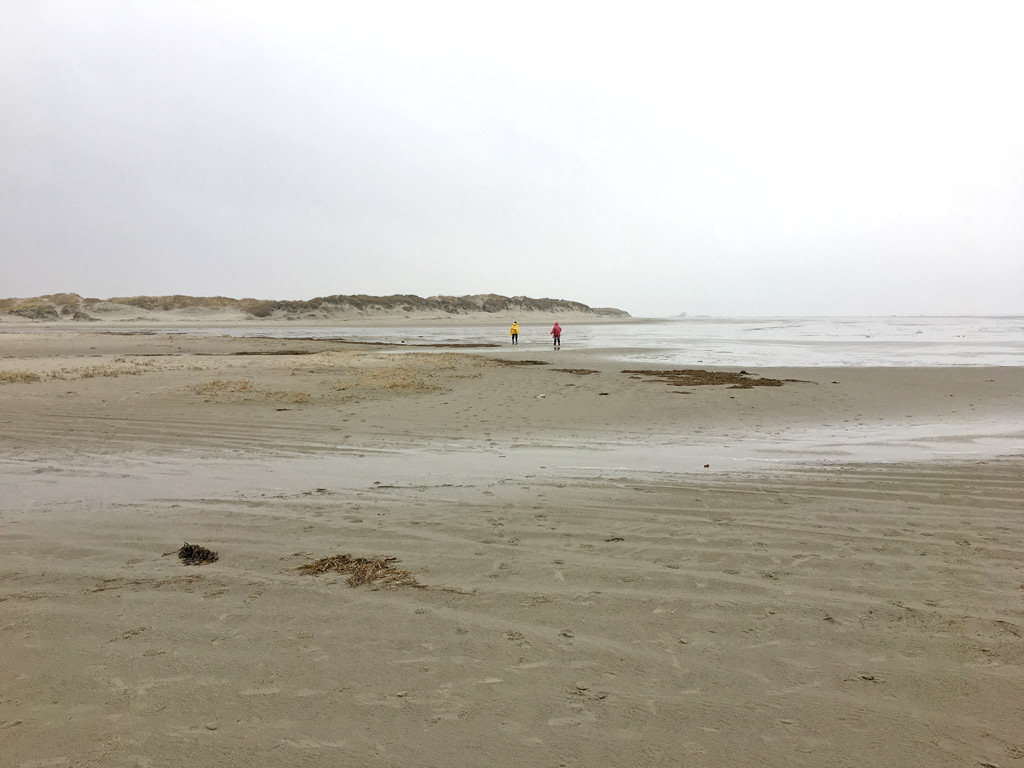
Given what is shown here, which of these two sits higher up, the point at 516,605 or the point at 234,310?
the point at 234,310

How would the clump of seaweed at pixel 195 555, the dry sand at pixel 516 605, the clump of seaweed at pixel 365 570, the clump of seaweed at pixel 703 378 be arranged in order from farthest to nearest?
1. the clump of seaweed at pixel 703 378
2. the clump of seaweed at pixel 195 555
3. the clump of seaweed at pixel 365 570
4. the dry sand at pixel 516 605

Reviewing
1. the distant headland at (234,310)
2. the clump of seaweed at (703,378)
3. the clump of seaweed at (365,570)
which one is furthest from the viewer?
the distant headland at (234,310)

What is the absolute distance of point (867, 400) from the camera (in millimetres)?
13188

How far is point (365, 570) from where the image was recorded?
418cm

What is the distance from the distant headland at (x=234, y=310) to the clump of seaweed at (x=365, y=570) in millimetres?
78629

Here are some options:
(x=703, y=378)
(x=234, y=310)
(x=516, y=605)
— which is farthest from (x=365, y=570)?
(x=234, y=310)

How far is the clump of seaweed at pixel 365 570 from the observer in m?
4.00

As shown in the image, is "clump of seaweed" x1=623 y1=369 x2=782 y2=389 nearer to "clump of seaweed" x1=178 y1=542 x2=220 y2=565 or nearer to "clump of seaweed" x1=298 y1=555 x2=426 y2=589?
"clump of seaweed" x1=298 y1=555 x2=426 y2=589

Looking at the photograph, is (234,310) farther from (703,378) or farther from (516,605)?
(516,605)

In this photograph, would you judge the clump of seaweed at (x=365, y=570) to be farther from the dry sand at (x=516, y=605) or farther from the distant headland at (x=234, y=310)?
the distant headland at (x=234, y=310)

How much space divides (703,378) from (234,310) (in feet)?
282

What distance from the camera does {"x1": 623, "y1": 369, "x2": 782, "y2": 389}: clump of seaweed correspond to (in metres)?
15.3

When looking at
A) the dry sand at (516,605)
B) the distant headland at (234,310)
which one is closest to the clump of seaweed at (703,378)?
the dry sand at (516,605)

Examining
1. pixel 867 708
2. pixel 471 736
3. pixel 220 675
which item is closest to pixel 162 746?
pixel 220 675
